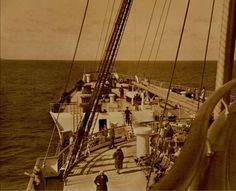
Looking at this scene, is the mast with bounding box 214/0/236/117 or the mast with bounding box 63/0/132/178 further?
the mast with bounding box 63/0/132/178

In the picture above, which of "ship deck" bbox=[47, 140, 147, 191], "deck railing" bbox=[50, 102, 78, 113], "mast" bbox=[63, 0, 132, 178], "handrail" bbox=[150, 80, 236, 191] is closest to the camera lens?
"handrail" bbox=[150, 80, 236, 191]

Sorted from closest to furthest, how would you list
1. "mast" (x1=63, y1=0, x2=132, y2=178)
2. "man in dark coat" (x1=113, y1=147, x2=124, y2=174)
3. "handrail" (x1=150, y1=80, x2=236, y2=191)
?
"handrail" (x1=150, y1=80, x2=236, y2=191)
"mast" (x1=63, y1=0, x2=132, y2=178)
"man in dark coat" (x1=113, y1=147, x2=124, y2=174)

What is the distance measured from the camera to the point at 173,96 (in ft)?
36.2

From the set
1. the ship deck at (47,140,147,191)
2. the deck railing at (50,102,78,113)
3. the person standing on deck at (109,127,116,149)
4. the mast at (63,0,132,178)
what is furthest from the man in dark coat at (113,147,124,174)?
the deck railing at (50,102,78,113)

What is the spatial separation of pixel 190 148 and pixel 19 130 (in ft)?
125

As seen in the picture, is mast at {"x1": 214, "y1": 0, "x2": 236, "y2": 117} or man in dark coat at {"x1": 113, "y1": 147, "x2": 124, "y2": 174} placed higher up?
mast at {"x1": 214, "y1": 0, "x2": 236, "y2": 117}

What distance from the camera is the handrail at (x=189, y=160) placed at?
2278 millimetres

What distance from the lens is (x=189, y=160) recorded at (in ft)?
8.17

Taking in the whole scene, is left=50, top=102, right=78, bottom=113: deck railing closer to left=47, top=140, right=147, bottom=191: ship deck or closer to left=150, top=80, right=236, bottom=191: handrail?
left=47, top=140, right=147, bottom=191: ship deck

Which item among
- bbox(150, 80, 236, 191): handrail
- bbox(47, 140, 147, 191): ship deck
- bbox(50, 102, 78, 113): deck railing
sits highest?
bbox(150, 80, 236, 191): handrail

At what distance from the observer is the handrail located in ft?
7.47

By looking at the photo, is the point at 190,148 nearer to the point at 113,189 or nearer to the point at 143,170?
the point at 113,189

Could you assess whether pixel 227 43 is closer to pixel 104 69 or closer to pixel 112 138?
pixel 104 69

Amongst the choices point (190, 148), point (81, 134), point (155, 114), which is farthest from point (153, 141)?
point (190, 148)
